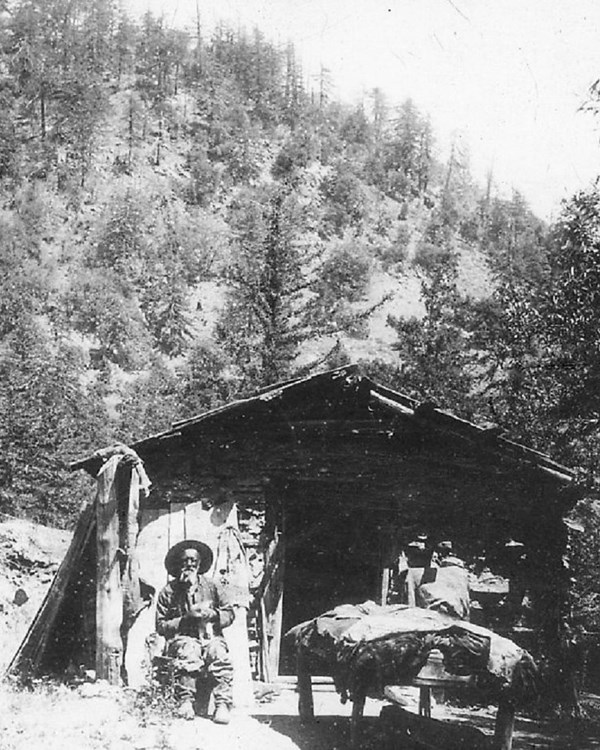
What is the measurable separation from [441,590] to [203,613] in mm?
3269

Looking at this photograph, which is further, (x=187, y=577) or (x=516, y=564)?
(x=516, y=564)

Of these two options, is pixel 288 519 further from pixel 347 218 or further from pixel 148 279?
pixel 347 218

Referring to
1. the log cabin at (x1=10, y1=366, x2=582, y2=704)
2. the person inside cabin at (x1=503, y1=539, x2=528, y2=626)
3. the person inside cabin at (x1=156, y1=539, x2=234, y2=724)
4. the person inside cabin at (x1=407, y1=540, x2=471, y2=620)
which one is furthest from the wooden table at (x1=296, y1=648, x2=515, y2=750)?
the person inside cabin at (x1=503, y1=539, x2=528, y2=626)

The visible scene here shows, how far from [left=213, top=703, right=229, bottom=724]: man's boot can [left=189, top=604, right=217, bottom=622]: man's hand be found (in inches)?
39.1

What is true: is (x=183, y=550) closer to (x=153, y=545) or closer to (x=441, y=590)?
(x=153, y=545)

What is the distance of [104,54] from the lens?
369 ft

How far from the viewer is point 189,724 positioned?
26.8 ft

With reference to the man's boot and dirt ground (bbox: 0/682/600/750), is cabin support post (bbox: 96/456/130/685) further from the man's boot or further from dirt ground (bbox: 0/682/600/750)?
the man's boot

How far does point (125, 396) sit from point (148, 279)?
22533 mm

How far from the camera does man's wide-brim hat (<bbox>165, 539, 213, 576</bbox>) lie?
9.72 meters

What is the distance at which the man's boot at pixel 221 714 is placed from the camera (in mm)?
8516

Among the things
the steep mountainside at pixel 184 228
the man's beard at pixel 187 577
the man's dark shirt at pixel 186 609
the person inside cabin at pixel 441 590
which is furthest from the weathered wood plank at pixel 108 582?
the steep mountainside at pixel 184 228

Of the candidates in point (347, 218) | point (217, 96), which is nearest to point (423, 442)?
point (347, 218)

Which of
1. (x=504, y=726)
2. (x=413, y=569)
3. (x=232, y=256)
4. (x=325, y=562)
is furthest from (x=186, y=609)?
(x=232, y=256)
